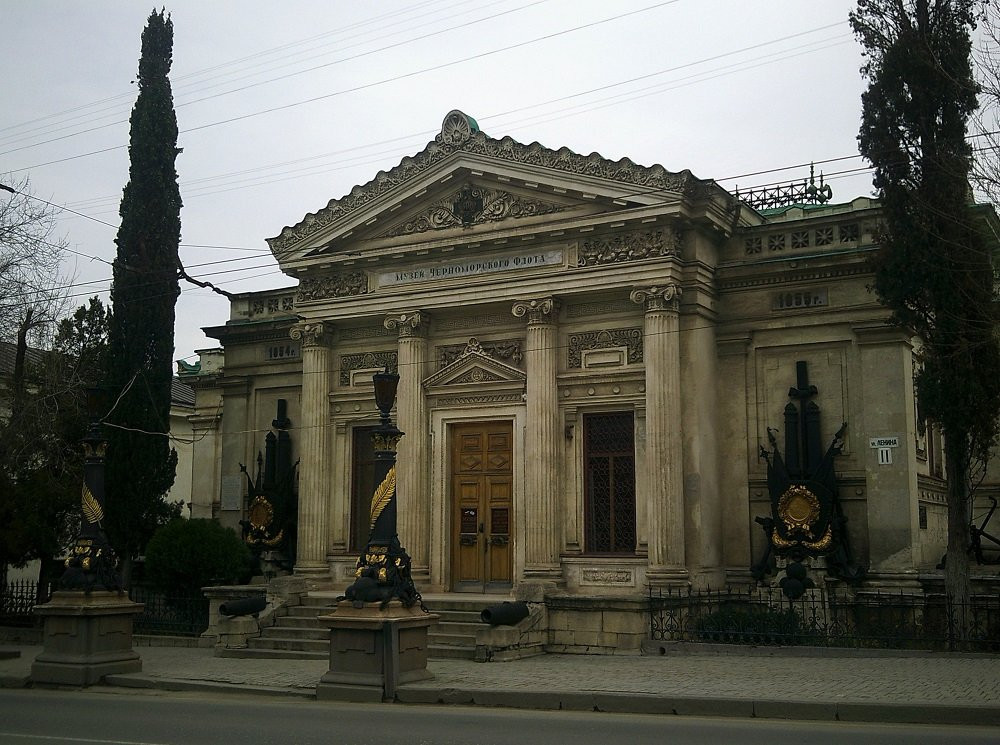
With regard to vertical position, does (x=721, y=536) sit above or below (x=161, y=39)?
below

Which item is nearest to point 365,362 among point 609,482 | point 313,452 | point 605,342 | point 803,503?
point 313,452

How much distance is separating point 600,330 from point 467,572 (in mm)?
5967

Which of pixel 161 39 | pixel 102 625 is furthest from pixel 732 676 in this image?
pixel 161 39

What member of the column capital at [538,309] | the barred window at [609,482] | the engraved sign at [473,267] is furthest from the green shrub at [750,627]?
the engraved sign at [473,267]

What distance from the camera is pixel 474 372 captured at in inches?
953

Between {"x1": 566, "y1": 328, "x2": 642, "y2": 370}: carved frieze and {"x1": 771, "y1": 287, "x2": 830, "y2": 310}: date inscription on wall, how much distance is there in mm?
3006

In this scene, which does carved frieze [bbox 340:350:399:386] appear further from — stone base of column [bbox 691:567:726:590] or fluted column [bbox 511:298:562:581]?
stone base of column [bbox 691:567:726:590]

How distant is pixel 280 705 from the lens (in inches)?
596

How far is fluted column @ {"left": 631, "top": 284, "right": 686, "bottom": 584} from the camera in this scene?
21250 millimetres

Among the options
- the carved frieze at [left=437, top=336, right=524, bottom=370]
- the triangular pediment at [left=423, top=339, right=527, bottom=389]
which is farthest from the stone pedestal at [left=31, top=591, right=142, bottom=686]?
the carved frieze at [left=437, top=336, right=524, bottom=370]

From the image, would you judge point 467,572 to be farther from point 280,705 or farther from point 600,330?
point 280,705

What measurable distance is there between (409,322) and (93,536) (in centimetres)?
847

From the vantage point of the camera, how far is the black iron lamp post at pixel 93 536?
1867 cm

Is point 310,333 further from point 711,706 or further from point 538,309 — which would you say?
point 711,706
